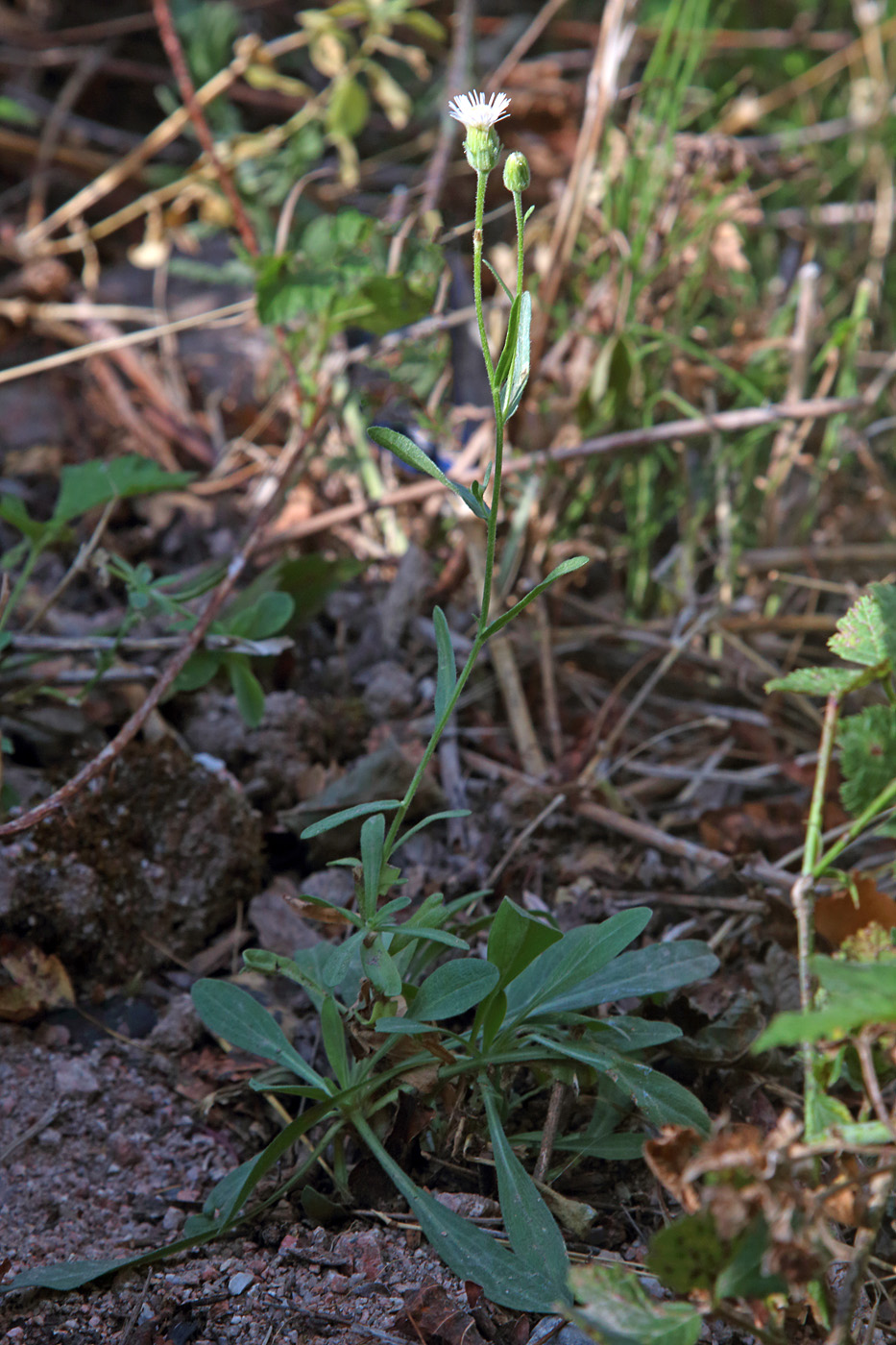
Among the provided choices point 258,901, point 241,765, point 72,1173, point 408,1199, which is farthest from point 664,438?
point 72,1173

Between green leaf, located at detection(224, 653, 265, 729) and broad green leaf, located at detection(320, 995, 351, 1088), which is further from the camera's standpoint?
green leaf, located at detection(224, 653, 265, 729)

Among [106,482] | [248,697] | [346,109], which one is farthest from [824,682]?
[346,109]

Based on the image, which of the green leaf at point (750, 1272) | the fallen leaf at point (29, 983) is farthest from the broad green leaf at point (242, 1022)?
the green leaf at point (750, 1272)

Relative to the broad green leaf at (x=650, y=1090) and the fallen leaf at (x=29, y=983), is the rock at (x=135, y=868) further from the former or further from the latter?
the broad green leaf at (x=650, y=1090)

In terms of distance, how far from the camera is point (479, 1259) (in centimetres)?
104

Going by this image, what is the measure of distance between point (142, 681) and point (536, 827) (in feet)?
2.39

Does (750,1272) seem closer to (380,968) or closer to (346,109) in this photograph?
(380,968)

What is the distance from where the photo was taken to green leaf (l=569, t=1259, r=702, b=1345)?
2.71 ft

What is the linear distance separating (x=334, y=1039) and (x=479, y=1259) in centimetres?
27

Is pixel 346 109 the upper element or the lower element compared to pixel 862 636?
upper

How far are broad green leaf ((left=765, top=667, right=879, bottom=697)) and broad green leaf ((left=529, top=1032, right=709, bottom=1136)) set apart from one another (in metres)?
0.46

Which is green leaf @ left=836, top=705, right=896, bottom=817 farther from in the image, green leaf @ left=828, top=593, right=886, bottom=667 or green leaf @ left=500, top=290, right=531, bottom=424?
green leaf @ left=500, top=290, right=531, bottom=424

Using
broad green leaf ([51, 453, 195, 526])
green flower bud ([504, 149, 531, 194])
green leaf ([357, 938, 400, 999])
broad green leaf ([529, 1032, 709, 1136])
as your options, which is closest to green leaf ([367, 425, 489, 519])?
green flower bud ([504, 149, 531, 194])

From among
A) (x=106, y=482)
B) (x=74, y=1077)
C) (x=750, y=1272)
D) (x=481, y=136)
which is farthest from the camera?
(x=106, y=482)
